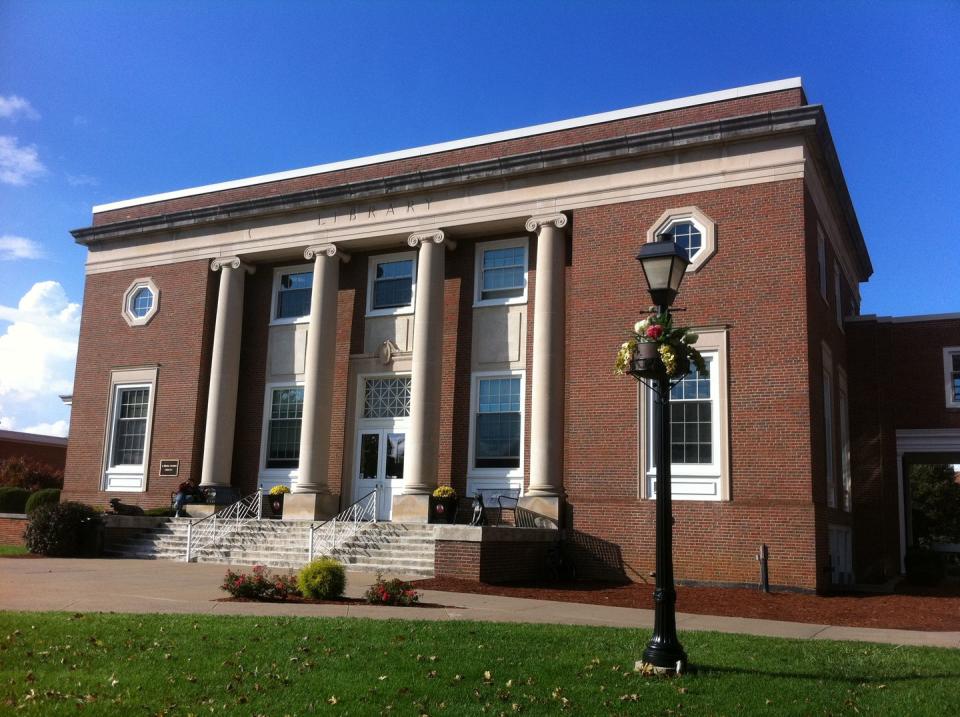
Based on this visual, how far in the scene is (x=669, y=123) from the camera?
72.3ft

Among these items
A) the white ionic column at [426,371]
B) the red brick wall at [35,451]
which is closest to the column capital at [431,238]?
the white ionic column at [426,371]

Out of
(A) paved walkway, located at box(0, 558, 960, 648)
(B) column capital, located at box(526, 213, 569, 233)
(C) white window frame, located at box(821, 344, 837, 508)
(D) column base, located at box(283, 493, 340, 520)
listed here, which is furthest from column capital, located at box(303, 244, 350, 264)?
(C) white window frame, located at box(821, 344, 837, 508)

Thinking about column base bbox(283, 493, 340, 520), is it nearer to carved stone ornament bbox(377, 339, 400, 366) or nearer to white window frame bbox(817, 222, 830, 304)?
carved stone ornament bbox(377, 339, 400, 366)

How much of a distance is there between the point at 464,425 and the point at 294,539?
5.16 metres

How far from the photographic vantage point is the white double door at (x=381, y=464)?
24.8 metres

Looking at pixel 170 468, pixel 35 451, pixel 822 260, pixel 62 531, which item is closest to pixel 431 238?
pixel 822 260

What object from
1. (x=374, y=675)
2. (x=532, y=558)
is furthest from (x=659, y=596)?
(x=532, y=558)

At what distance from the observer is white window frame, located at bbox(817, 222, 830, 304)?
22.3 meters

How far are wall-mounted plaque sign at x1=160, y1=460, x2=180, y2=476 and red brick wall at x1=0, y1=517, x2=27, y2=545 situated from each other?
4.15 meters

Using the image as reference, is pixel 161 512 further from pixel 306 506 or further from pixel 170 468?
pixel 306 506

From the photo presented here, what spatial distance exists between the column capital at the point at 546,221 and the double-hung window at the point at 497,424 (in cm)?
379

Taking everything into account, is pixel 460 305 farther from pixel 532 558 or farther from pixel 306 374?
pixel 532 558

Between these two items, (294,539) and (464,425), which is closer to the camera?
(294,539)

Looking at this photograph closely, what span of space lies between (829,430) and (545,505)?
7.46 meters
